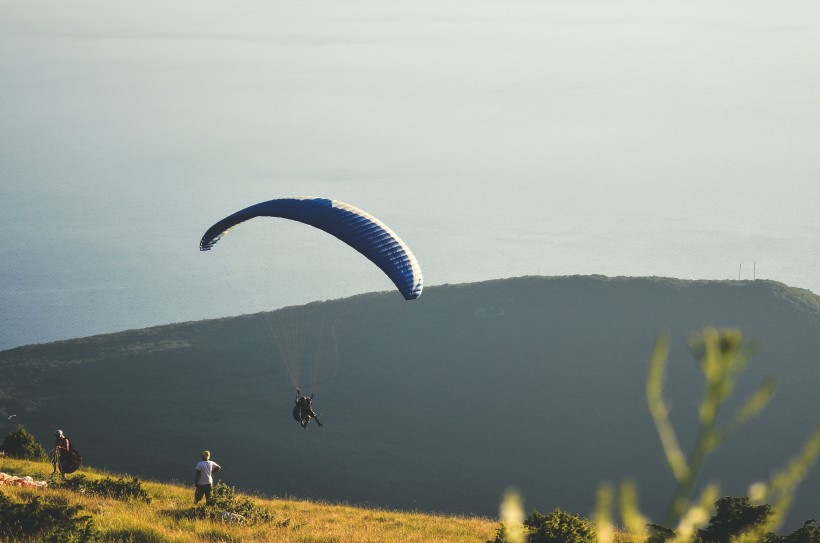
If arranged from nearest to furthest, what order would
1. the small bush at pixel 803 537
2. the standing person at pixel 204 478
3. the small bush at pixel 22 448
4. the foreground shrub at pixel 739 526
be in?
1. the small bush at pixel 803 537
2. the foreground shrub at pixel 739 526
3. the standing person at pixel 204 478
4. the small bush at pixel 22 448

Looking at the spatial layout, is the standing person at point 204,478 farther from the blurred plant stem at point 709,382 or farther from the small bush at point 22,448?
the blurred plant stem at point 709,382

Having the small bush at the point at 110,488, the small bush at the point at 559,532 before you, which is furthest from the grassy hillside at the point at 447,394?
the small bush at the point at 559,532

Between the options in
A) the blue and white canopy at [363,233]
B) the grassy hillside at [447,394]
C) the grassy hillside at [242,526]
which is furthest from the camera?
the grassy hillside at [447,394]

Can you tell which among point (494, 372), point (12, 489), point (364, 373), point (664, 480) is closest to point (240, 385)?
point (364, 373)

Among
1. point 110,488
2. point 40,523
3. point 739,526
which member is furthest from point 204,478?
point 739,526

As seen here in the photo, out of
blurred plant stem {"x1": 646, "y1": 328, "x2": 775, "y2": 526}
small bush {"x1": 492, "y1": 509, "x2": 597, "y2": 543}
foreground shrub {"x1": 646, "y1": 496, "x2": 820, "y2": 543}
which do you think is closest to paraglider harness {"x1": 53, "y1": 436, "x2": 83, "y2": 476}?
small bush {"x1": 492, "y1": 509, "x2": 597, "y2": 543}
